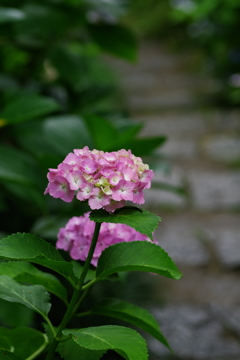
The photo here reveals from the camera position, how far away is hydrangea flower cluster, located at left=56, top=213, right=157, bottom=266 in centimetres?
67

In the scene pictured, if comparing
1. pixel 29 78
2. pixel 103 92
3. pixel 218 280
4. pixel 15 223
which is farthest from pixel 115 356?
pixel 29 78

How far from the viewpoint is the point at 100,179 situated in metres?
0.55

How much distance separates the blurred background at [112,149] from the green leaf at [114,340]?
1.94 feet

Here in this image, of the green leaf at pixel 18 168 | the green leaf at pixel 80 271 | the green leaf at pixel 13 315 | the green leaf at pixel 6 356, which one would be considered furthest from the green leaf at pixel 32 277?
the green leaf at pixel 18 168

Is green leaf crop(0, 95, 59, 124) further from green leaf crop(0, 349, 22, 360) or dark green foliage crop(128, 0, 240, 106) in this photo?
dark green foliage crop(128, 0, 240, 106)

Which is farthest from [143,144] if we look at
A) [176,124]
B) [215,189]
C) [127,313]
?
[176,124]

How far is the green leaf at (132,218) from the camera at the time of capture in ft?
1.69

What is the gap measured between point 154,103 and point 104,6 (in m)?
3.03

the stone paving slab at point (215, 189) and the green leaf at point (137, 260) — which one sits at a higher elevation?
the stone paving slab at point (215, 189)

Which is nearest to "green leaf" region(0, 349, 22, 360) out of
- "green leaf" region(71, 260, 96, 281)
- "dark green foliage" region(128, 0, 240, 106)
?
"green leaf" region(71, 260, 96, 281)

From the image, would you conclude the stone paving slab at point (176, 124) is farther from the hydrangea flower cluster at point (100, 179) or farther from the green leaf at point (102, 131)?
the hydrangea flower cluster at point (100, 179)

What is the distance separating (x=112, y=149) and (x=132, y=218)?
73 centimetres

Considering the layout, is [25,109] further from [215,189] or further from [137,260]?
[215,189]

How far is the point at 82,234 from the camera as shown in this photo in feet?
2.19
